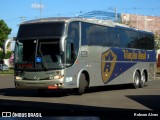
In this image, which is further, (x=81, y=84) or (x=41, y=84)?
(x=81, y=84)

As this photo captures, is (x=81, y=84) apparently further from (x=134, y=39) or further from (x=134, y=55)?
(x=134, y=39)

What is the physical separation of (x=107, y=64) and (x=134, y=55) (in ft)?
11.6

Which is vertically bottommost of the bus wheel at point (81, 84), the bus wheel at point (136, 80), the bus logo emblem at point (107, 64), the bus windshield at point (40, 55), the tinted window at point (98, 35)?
the bus wheel at point (136, 80)

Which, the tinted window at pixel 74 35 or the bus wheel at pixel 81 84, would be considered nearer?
the tinted window at pixel 74 35

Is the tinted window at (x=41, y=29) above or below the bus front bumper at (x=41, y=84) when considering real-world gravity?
above

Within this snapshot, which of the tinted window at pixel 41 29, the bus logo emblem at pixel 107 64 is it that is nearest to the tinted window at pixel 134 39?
the bus logo emblem at pixel 107 64

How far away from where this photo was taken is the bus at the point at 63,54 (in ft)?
59.6

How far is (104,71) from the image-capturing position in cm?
2159

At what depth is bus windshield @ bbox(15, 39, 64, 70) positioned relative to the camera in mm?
18109

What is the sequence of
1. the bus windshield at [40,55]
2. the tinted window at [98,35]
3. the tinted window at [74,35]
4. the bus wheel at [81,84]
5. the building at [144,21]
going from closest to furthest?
the bus windshield at [40,55] → the tinted window at [74,35] → the bus wheel at [81,84] → the tinted window at [98,35] → the building at [144,21]

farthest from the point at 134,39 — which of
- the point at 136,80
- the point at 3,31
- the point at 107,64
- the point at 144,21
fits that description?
the point at 144,21

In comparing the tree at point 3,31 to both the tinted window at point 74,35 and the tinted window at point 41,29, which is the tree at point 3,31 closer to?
the tinted window at point 41,29

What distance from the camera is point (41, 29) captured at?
18.7 meters

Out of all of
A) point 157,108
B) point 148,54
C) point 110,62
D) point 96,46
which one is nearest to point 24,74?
point 96,46
